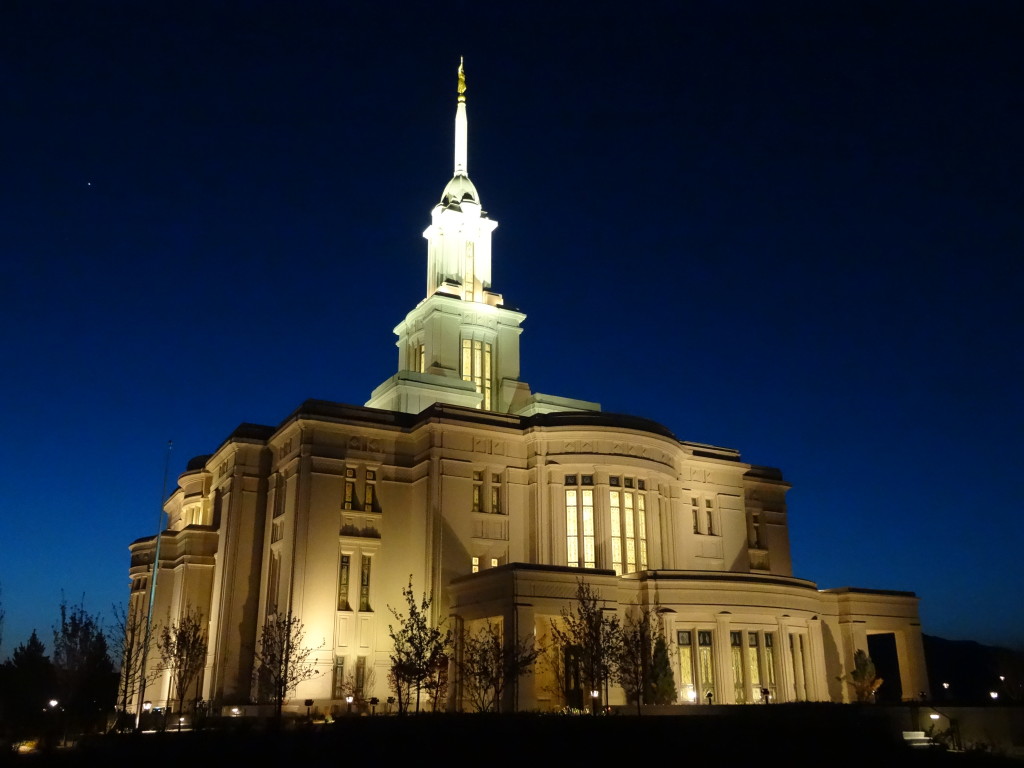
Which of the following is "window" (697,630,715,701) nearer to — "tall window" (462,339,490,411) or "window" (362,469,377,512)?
"window" (362,469,377,512)

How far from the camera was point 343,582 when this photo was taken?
45.9m

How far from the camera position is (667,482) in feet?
166

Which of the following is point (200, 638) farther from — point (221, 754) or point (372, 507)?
point (221, 754)

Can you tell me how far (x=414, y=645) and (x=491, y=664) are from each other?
3396 millimetres

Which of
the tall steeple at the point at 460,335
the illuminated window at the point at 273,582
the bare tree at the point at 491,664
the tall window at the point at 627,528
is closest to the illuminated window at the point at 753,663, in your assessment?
the tall window at the point at 627,528

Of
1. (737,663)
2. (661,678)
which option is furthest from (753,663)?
(661,678)

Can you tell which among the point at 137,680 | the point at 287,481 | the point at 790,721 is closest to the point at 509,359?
the point at 287,481

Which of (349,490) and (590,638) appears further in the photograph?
(349,490)

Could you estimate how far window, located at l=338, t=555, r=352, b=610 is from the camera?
4525 cm

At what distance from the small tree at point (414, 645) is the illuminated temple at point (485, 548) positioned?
682 millimetres

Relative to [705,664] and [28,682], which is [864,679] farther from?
[28,682]

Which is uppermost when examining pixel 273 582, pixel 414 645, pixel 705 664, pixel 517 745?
pixel 273 582

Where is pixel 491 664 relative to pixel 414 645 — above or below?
below

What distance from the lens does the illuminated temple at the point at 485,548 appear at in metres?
42.9
